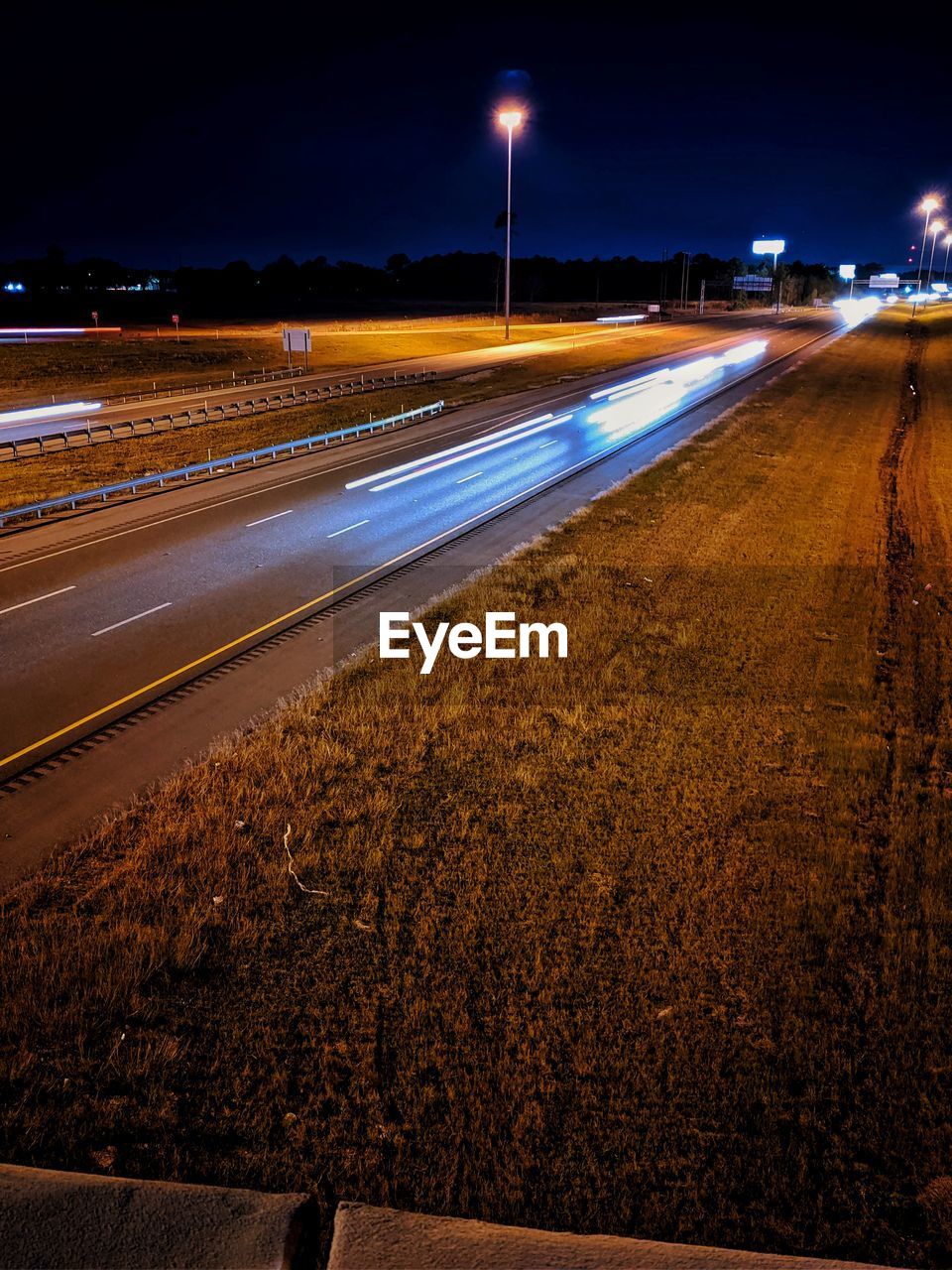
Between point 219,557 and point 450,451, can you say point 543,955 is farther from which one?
point 450,451

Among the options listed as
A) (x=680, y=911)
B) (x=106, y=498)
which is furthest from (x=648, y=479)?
(x=680, y=911)

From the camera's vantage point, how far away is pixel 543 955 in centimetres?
766

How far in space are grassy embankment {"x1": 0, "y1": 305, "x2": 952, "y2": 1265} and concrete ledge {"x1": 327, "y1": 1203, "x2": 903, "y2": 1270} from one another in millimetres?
244

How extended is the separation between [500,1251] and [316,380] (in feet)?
184

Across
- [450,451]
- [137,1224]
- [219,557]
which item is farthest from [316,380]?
[137,1224]

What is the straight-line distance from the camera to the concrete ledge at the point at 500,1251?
4941 mm

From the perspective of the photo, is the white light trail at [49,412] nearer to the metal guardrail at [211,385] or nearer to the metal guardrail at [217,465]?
the metal guardrail at [211,385]

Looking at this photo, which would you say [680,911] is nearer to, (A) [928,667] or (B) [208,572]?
(A) [928,667]

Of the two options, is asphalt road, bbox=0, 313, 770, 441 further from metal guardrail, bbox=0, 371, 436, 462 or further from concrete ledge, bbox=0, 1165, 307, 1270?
concrete ledge, bbox=0, 1165, 307, 1270

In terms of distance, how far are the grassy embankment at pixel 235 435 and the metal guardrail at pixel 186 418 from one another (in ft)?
2.20

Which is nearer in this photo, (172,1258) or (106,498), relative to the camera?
(172,1258)

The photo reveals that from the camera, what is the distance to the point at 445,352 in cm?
7544

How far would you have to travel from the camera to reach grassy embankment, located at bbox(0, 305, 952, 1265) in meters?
5.78

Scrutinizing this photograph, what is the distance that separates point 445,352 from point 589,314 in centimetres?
5488
